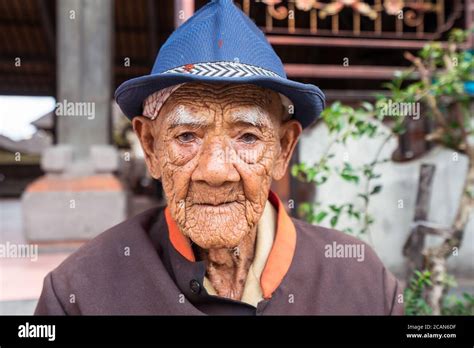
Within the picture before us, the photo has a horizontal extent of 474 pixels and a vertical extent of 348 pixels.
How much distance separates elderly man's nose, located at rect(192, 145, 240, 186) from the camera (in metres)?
0.92

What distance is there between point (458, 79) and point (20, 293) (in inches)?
90.4

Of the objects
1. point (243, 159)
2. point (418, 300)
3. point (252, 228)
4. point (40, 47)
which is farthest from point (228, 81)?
point (40, 47)

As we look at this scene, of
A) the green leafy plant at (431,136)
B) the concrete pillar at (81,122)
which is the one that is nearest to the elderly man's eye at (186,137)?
the green leafy plant at (431,136)

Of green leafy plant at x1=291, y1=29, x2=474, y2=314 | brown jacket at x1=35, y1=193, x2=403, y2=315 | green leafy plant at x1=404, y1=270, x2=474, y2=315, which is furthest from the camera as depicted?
green leafy plant at x1=291, y1=29, x2=474, y2=314

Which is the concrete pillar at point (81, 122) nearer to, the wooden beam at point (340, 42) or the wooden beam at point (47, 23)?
the wooden beam at point (340, 42)

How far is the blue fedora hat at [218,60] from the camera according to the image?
3.01ft

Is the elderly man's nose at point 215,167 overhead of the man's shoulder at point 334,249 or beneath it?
overhead

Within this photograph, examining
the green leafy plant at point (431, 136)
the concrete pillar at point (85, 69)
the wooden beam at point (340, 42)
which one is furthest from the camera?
the concrete pillar at point (85, 69)

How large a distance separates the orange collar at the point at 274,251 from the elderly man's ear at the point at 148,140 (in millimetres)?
119

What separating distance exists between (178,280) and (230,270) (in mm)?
135

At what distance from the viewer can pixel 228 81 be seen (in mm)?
909

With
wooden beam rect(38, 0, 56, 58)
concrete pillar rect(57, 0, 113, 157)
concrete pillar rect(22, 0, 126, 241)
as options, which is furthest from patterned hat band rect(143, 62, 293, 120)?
wooden beam rect(38, 0, 56, 58)

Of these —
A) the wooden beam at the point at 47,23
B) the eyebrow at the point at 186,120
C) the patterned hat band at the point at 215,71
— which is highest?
the wooden beam at the point at 47,23

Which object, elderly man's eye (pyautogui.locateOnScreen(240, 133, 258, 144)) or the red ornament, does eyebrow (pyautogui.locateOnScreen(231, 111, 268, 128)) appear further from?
the red ornament
